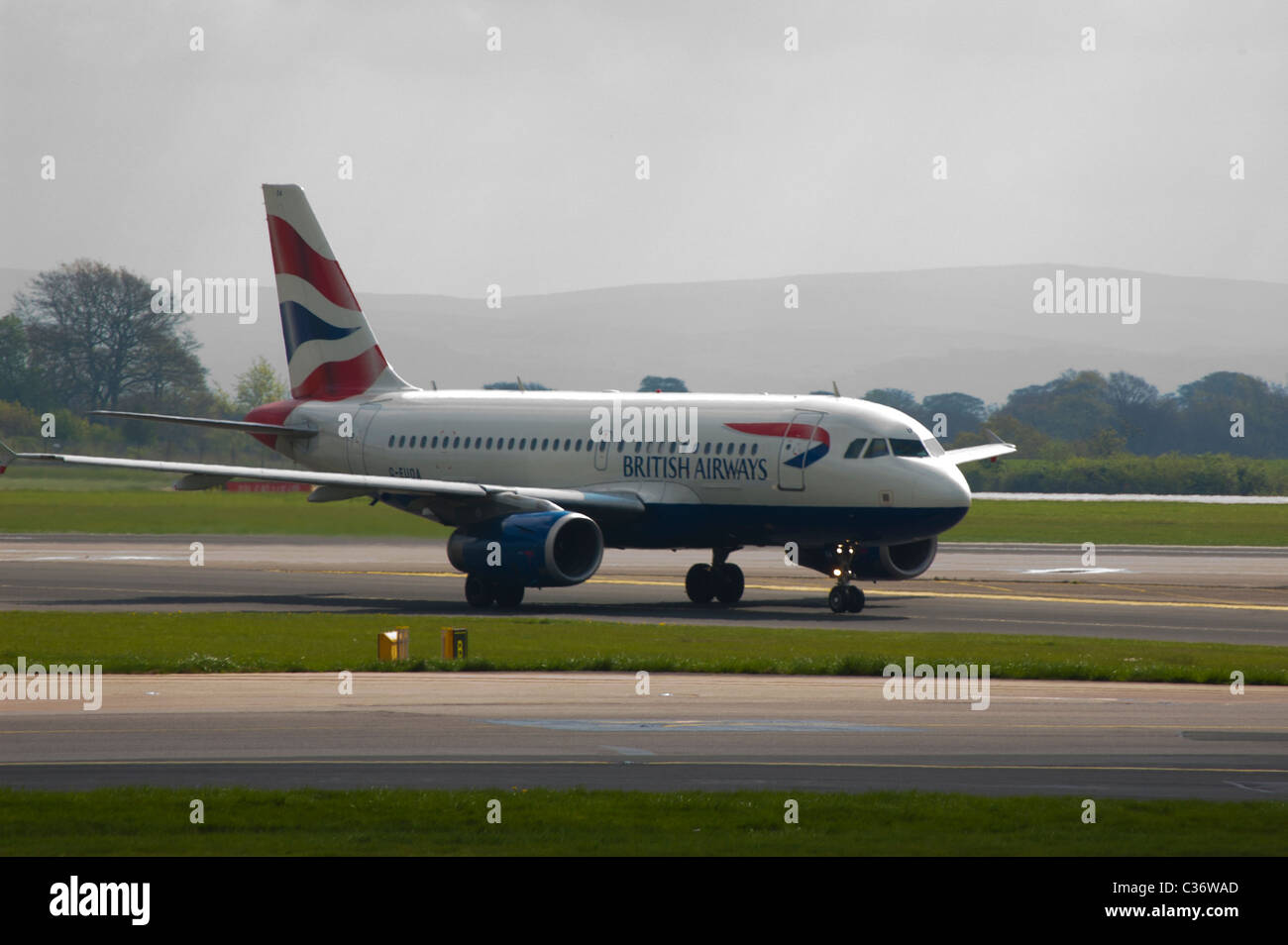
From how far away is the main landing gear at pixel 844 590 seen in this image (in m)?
44.9

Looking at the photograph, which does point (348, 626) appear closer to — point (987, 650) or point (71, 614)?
point (71, 614)

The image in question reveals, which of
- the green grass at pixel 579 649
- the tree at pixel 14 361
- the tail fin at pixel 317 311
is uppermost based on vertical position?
the tree at pixel 14 361

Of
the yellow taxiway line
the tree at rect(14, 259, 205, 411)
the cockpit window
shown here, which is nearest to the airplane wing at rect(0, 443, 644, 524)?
the cockpit window

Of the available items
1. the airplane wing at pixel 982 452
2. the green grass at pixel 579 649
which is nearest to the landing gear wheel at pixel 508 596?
the green grass at pixel 579 649

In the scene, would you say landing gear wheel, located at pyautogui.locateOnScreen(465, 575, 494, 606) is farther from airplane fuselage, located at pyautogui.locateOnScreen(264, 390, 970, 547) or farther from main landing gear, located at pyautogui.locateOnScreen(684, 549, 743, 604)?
main landing gear, located at pyautogui.locateOnScreen(684, 549, 743, 604)

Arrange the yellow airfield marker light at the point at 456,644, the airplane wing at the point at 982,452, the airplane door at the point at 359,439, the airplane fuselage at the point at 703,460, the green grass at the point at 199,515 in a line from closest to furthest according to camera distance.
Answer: the yellow airfield marker light at the point at 456,644, the airplane fuselage at the point at 703,460, the airplane wing at the point at 982,452, the airplane door at the point at 359,439, the green grass at the point at 199,515

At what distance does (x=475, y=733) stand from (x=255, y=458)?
267 ft

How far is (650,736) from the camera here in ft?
80.3

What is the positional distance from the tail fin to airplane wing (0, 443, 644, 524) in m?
8.97

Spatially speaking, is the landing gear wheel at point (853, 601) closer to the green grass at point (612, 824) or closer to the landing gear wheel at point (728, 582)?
the landing gear wheel at point (728, 582)

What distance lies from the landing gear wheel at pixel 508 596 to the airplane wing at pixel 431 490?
208 centimetres

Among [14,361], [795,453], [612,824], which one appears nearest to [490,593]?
[795,453]
